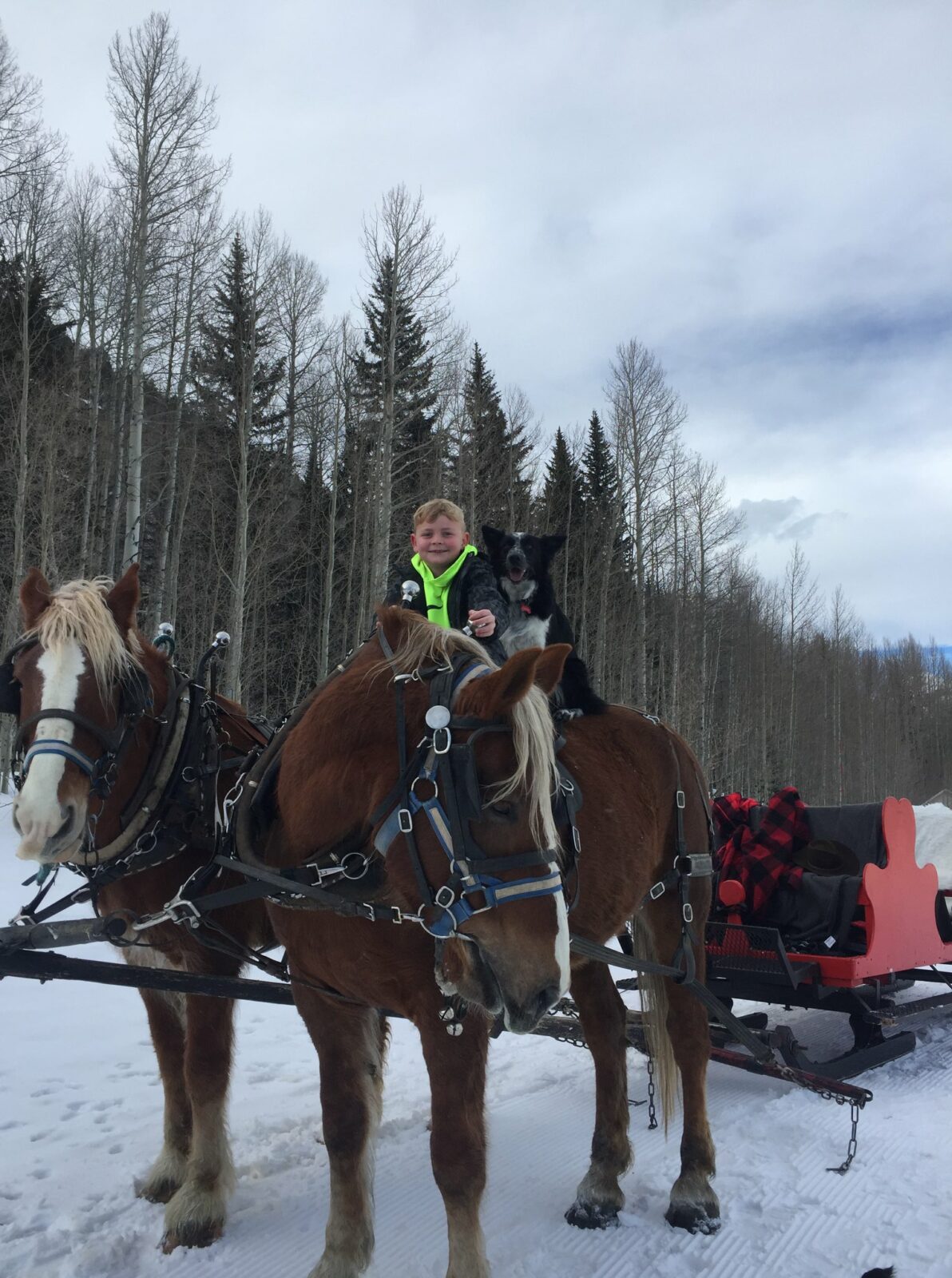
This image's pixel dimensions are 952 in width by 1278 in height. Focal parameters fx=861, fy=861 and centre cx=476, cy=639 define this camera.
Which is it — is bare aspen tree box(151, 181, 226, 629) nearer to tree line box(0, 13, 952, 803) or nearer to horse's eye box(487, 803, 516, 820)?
tree line box(0, 13, 952, 803)

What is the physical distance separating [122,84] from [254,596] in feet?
31.8

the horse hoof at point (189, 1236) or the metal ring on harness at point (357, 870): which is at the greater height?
the metal ring on harness at point (357, 870)

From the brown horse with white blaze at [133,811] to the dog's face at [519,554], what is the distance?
1.40 metres

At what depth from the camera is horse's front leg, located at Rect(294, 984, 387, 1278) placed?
267 centimetres

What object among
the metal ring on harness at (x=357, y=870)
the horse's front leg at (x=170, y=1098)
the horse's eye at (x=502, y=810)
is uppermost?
the horse's eye at (x=502, y=810)

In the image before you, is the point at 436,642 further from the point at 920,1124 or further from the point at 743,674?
the point at 743,674

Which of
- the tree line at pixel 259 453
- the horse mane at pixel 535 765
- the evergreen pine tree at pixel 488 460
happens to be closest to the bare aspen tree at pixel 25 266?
the tree line at pixel 259 453

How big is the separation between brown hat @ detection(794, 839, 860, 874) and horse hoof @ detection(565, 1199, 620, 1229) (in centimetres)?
259

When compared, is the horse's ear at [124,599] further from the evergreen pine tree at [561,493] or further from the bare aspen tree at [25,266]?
the evergreen pine tree at [561,493]

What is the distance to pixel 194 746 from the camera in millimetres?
3133

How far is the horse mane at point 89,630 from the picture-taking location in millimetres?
2688

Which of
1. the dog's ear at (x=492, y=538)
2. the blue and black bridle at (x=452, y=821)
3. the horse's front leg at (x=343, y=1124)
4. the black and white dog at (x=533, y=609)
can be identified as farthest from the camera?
the dog's ear at (x=492, y=538)

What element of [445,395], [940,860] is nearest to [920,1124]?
[940,860]

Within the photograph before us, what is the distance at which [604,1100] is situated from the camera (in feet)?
11.6
